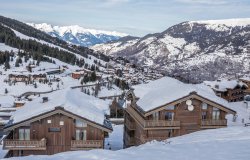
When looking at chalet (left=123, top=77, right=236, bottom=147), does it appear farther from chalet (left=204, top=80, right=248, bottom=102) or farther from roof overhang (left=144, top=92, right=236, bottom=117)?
chalet (left=204, top=80, right=248, bottom=102)

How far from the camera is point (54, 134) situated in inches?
1380

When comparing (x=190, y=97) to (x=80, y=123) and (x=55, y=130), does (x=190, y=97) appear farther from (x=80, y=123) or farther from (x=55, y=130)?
(x=55, y=130)

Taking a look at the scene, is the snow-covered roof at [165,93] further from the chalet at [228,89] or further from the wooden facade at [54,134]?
the chalet at [228,89]

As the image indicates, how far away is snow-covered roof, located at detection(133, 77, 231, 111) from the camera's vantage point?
125 ft

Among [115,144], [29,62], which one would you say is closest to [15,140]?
[115,144]

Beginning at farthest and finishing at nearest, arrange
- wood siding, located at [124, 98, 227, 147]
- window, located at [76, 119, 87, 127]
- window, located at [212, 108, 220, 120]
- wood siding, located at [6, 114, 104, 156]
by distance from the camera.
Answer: window, located at [212, 108, 220, 120], wood siding, located at [124, 98, 227, 147], window, located at [76, 119, 87, 127], wood siding, located at [6, 114, 104, 156]

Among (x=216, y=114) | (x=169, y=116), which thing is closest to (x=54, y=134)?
(x=169, y=116)

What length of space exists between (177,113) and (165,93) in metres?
2.58

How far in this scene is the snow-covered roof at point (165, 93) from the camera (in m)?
38.0

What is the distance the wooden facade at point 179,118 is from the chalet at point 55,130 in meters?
4.82

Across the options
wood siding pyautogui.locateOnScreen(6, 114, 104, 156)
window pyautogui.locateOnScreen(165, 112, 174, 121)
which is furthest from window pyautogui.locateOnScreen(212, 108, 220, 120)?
wood siding pyautogui.locateOnScreen(6, 114, 104, 156)

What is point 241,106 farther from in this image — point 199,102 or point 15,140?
point 15,140

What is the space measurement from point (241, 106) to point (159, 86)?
153ft

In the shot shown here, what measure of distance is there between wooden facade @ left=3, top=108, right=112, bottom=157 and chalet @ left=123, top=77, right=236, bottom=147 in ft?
17.9
